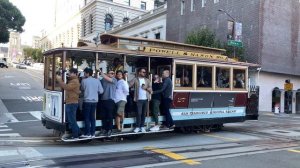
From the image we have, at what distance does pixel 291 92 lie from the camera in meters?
33.3

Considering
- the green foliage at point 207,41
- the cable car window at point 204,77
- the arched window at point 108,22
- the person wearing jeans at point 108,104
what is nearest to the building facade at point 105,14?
the arched window at point 108,22

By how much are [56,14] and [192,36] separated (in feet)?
263

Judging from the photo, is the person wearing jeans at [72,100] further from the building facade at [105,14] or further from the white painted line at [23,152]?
the building facade at [105,14]

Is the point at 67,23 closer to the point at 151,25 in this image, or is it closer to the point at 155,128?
the point at 151,25

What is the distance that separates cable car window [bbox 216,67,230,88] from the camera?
44.2 feet

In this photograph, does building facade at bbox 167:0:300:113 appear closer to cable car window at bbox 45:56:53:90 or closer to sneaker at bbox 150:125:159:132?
sneaker at bbox 150:125:159:132

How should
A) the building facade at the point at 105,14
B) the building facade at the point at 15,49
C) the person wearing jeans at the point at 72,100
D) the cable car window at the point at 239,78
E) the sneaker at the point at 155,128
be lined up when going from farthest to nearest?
the building facade at the point at 15,49 → the building facade at the point at 105,14 → the cable car window at the point at 239,78 → the sneaker at the point at 155,128 → the person wearing jeans at the point at 72,100

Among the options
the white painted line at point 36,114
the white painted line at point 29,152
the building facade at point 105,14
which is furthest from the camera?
the building facade at point 105,14

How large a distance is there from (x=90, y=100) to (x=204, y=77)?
446 centimetres

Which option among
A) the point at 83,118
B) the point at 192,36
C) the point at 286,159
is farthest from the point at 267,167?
the point at 192,36

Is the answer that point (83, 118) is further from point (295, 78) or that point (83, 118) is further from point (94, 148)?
point (295, 78)

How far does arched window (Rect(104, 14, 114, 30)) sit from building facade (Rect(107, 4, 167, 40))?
12304 millimetres

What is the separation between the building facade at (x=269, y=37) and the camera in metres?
30.6

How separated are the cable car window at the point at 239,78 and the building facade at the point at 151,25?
1172 inches
